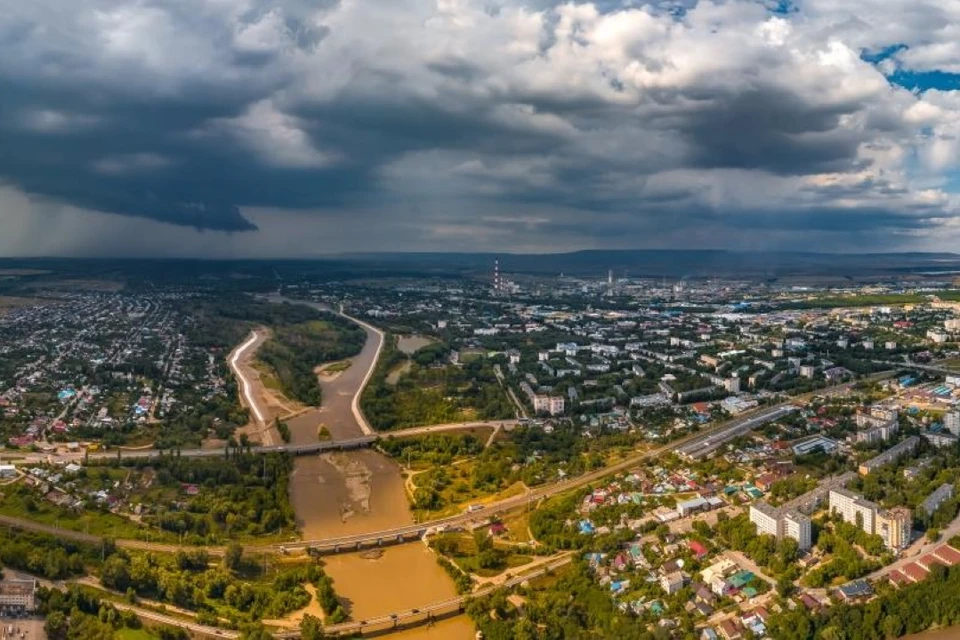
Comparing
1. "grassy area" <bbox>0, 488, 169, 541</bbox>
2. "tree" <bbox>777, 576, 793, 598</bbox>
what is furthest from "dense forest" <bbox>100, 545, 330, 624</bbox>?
"tree" <bbox>777, 576, 793, 598</bbox>

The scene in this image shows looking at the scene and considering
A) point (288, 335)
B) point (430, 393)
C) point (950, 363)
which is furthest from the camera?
point (288, 335)

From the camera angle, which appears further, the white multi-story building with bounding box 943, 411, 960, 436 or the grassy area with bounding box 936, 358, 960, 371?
the grassy area with bounding box 936, 358, 960, 371

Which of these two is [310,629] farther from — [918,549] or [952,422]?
[952,422]

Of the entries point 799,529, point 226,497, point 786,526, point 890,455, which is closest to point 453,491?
point 226,497

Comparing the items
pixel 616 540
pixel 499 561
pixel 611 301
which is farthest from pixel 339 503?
pixel 611 301

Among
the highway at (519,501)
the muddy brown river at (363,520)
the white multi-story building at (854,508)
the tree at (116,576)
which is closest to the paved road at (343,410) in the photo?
the muddy brown river at (363,520)

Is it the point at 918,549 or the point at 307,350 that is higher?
the point at 307,350

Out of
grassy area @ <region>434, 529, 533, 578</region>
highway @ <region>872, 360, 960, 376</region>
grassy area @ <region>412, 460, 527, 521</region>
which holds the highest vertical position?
highway @ <region>872, 360, 960, 376</region>

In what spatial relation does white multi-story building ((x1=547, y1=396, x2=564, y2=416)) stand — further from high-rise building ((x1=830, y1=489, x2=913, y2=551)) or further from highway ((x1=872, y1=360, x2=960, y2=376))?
highway ((x1=872, y1=360, x2=960, y2=376))

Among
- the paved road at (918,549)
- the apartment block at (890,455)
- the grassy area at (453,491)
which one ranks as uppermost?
the apartment block at (890,455)

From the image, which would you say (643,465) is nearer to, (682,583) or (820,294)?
(682,583)

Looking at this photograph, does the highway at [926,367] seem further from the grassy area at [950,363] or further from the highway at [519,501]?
the highway at [519,501]
